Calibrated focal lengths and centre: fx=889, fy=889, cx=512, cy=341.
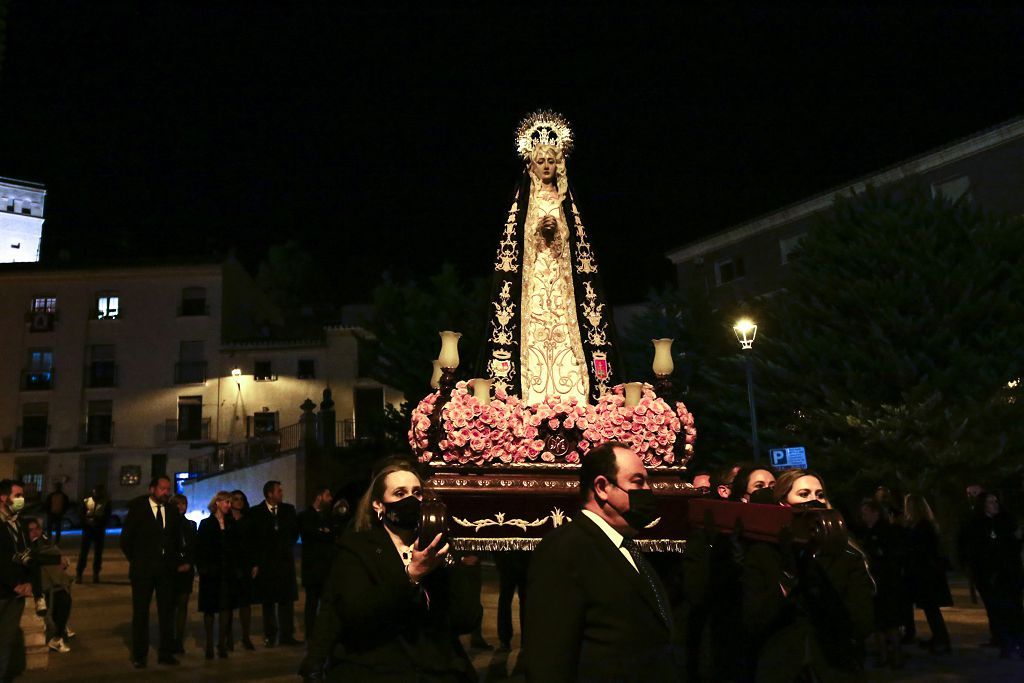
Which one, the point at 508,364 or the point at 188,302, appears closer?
the point at 508,364

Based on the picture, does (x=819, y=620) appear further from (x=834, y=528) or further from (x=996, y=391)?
(x=996, y=391)

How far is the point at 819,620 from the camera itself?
13.8 feet

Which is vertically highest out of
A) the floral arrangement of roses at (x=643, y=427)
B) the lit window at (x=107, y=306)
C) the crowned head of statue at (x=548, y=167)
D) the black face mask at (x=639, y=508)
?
the lit window at (x=107, y=306)

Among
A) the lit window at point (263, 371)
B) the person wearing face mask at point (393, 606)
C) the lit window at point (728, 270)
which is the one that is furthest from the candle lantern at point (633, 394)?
the lit window at point (263, 371)

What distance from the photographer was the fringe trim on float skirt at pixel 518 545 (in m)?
6.99

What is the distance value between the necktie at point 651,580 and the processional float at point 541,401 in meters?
2.93

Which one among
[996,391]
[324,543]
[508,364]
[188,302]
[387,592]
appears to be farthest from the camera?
[188,302]

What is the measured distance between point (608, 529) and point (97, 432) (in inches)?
1700

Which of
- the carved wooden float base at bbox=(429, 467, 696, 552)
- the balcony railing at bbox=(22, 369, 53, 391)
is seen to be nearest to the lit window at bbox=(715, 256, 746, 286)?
the carved wooden float base at bbox=(429, 467, 696, 552)

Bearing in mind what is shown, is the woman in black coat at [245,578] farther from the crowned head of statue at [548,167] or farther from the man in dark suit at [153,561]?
the crowned head of statue at [548,167]

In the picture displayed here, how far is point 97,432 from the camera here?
41.6m

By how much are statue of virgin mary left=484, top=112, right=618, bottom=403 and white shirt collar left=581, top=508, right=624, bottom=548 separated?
4860mm

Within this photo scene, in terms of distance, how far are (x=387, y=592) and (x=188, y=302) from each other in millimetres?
41503

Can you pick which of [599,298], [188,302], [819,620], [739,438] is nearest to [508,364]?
[599,298]
